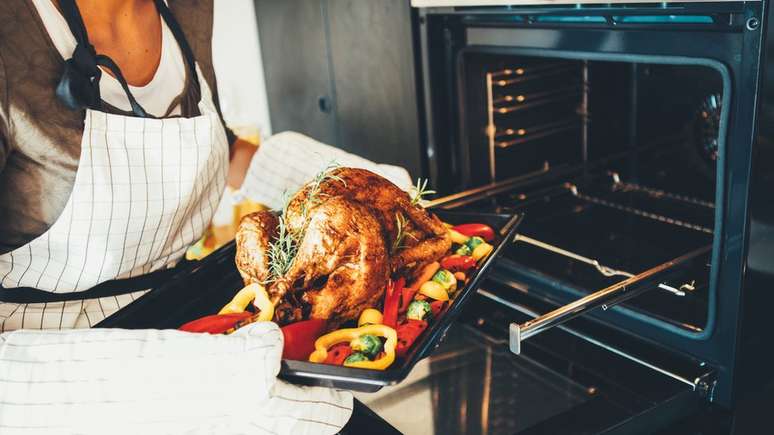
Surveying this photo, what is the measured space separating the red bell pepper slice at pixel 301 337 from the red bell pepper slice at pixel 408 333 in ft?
0.34

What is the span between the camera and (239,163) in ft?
4.87

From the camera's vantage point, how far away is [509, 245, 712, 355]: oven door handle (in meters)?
0.80

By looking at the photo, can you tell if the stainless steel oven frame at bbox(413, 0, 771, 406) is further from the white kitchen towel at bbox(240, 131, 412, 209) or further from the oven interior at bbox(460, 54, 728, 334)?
the white kitchen towel at bbox(240, 131, 412, 209)

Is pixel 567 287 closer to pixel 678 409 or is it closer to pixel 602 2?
pixel 678 409

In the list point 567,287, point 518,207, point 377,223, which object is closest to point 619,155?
point 518,207

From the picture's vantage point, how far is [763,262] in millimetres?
892

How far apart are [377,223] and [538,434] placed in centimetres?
35

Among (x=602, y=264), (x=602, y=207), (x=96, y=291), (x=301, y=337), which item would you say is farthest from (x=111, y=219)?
(x=602, y=207)

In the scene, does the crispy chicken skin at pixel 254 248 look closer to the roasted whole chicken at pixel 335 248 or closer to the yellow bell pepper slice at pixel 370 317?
the roasted whole chicken at pixel 335 248

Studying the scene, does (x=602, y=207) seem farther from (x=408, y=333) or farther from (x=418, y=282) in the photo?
(x=408, y=333)

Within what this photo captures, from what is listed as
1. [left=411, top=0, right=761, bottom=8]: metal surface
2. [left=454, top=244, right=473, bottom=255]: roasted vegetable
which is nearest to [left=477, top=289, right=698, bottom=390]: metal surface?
[left=454, top=244, right=473, bottom=255]: roasted vegetable

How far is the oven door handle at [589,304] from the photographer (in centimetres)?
80

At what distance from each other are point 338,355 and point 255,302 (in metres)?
0.16

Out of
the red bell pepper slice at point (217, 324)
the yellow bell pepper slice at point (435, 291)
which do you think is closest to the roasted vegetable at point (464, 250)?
the yellow bell pepper slice at point (435, 291)
